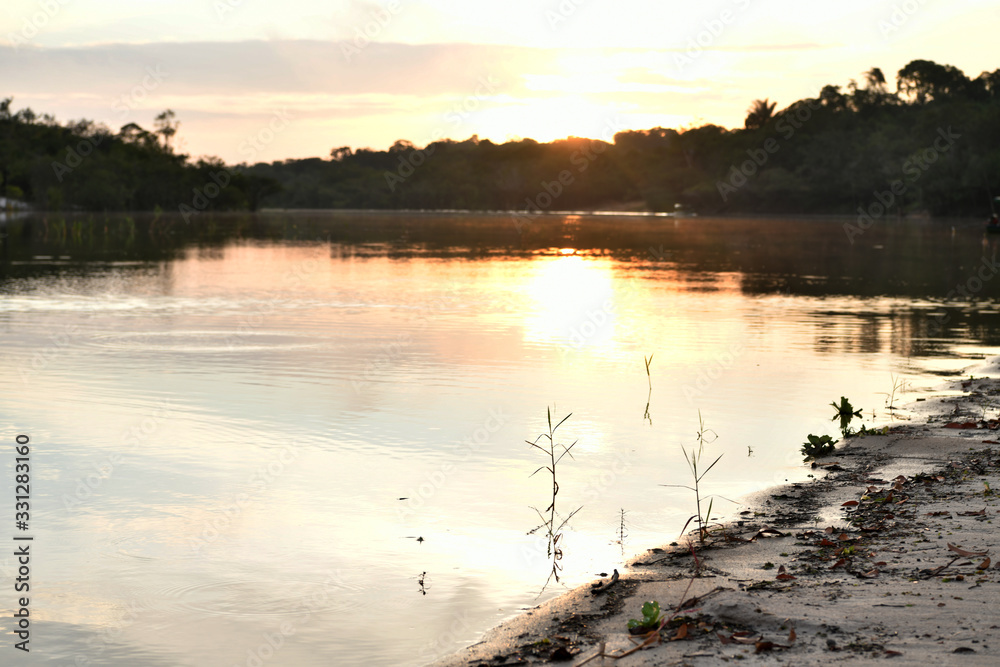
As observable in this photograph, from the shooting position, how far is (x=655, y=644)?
564 cm

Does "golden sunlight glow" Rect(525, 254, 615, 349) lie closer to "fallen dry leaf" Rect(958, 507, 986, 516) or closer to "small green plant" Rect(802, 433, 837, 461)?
"small green plant" Rect(802, 433, 837, 461)

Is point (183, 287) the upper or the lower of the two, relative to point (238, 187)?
lower

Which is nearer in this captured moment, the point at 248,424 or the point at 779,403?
the point at 248,424

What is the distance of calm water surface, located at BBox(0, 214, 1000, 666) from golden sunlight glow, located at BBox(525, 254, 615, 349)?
16 centimetres

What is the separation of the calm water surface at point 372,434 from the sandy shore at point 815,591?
0.52 m

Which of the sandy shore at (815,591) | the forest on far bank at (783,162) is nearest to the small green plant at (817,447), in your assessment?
the sandy shore at (815,591)

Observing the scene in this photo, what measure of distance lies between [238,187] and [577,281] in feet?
441

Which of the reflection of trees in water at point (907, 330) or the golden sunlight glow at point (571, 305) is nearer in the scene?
the reflection of trees in water at point (907, 330)

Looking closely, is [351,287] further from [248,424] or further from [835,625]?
[835,625]

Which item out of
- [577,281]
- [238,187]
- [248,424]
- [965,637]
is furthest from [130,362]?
[238,187]

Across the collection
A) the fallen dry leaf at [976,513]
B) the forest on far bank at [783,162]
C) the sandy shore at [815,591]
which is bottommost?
the sandy shore at [815,591]

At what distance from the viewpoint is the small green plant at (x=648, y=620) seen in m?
5.80

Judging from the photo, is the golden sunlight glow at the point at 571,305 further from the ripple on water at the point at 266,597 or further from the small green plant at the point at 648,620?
the small green plant at the point at 648,620

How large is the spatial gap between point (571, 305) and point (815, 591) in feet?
62.5
